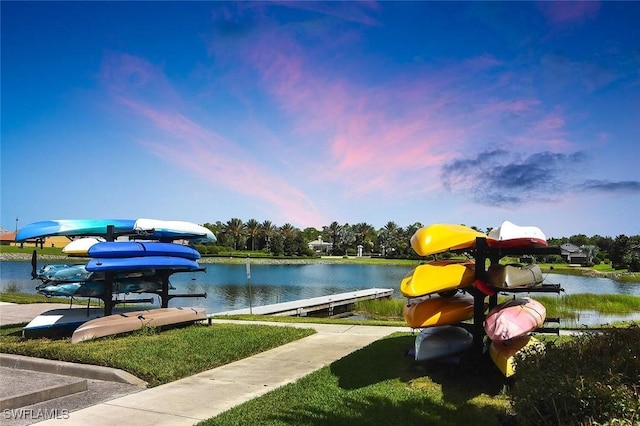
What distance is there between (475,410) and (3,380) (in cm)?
638

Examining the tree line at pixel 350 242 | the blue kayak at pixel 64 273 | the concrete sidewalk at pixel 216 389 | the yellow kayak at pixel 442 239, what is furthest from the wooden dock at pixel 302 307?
the tree line at pixel 350 242

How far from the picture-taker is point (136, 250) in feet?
34.2

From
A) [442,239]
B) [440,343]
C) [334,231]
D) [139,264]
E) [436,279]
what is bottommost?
[440,343]

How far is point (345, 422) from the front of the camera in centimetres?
510

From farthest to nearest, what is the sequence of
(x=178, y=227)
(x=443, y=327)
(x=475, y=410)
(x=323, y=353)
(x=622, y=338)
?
1. (x=178, y=227)
2. (x=323, y=353)
3. (x=443, y=327)
4. (x=475, y=410)
5. (x=622, y=338)

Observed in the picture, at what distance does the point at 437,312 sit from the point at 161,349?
467 cm

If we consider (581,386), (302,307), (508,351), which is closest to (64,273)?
(508,351)

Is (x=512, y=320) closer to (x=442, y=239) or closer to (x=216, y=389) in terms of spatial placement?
(x=442, y=239)

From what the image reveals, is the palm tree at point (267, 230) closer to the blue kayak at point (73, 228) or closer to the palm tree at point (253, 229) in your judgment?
the palm tree at point (253, 229)

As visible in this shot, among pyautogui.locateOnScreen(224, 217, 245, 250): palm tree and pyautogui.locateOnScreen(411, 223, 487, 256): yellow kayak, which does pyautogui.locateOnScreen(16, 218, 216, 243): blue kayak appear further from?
pyautogui.locateOnScreen(224, 217, 245, 250): palm tree

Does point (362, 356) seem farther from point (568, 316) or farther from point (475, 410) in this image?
point (568, 316)

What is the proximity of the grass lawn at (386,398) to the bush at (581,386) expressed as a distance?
1.16 metres

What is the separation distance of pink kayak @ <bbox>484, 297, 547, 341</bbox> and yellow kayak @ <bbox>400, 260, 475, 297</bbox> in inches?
24.1

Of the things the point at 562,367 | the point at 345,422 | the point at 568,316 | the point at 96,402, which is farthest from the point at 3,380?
the point at 568,316
